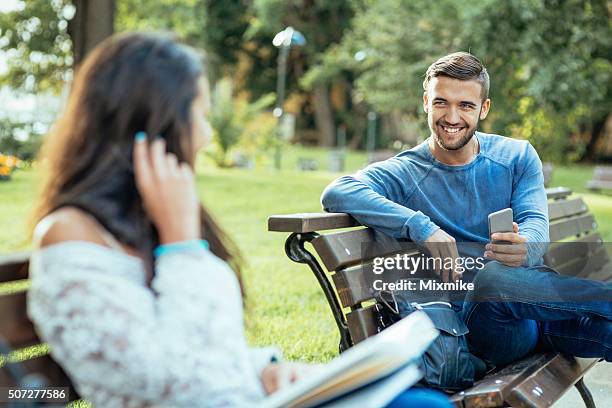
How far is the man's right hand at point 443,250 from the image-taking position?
335 cm

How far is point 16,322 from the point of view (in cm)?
212

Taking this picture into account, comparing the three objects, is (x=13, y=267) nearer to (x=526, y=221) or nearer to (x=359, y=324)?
(x=359, y=324)

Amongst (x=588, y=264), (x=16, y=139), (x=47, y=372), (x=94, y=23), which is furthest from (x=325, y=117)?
(x=47, y=372)

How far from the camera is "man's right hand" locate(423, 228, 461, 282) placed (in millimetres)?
3348

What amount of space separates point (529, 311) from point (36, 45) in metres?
26.9

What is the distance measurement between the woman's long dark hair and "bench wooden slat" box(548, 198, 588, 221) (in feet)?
10.2

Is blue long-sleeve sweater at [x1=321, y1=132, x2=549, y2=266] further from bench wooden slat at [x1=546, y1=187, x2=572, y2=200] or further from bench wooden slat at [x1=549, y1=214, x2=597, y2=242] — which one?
bench wooden slat at [x1=546, y1=187, x2=572, y2=200]

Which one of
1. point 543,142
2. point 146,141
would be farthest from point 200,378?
point 543,142

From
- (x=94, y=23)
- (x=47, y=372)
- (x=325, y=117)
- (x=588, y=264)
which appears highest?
(x=94, y=23)

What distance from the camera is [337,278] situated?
312cm

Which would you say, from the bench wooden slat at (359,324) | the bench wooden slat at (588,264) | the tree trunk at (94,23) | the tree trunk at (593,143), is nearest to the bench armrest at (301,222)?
the bench wooden slat at (359,324)

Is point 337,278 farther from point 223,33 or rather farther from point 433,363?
point 223,33

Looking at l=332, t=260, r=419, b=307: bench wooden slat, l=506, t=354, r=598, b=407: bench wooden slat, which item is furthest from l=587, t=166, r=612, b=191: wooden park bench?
l=332, t=260, r=419, b=307: bench wooden slat

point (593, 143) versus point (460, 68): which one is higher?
point (460, 68)
